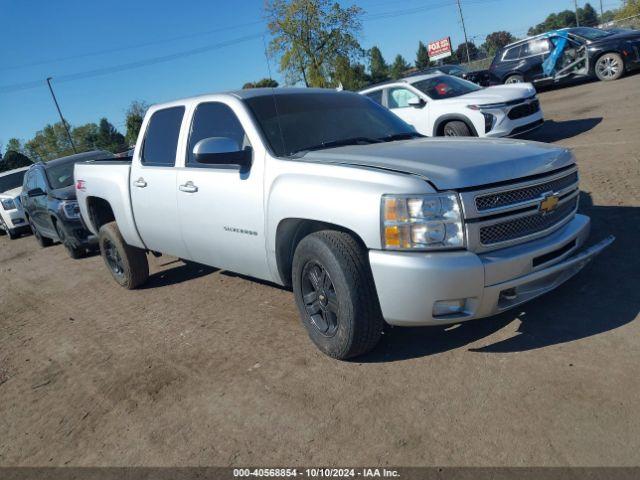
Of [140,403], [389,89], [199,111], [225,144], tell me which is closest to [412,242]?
[225,144]

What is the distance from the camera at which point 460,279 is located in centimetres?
297

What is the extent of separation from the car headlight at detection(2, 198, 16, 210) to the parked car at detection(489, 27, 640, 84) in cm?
1533

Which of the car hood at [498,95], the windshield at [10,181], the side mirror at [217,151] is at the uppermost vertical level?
the windshield at [10,181]

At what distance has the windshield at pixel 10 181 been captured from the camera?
14.5 metres

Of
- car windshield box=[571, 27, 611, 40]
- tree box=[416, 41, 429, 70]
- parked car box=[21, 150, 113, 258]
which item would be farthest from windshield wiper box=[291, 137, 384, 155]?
tree box=[416, 41, 429, 70]

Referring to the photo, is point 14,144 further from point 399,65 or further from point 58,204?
point 58,204

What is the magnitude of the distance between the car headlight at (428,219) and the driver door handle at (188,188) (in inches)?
81.2

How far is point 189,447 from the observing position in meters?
2.97

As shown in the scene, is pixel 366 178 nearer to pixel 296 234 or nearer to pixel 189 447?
pixel 296 234

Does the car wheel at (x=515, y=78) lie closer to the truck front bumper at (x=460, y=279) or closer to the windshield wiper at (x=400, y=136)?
the windshield wiper at (x=400, y=136)

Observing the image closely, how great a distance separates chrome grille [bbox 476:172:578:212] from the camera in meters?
3.06

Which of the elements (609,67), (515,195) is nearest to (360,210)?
(515,195)

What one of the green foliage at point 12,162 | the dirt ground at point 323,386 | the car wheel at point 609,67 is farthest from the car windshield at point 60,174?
the green foliage at point 12,162

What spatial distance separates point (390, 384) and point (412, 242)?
0.88 m
